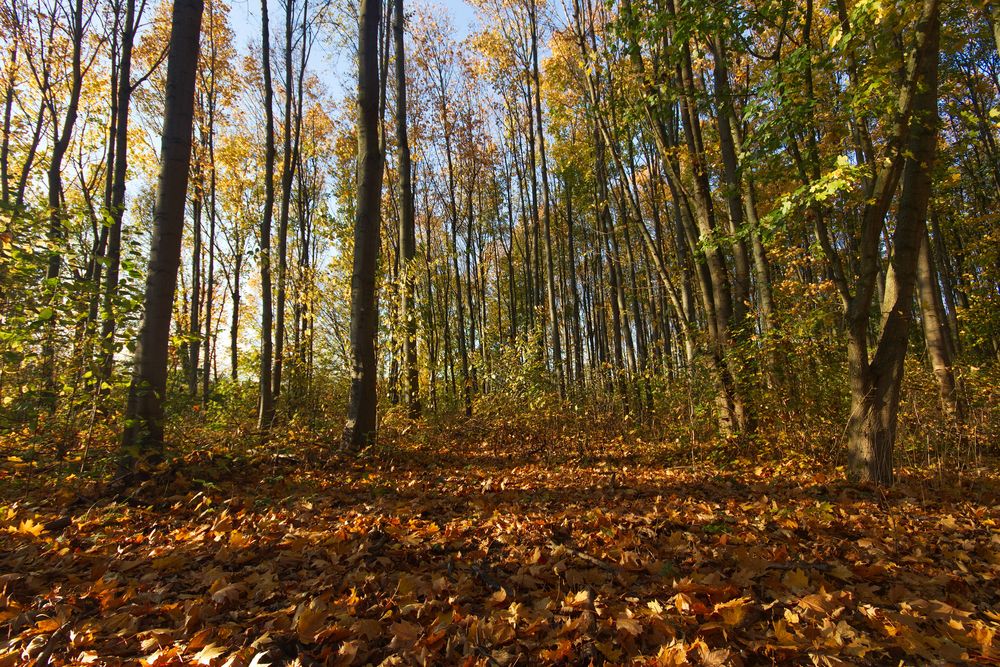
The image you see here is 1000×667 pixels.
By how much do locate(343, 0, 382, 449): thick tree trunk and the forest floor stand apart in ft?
4.92

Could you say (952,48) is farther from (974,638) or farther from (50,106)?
(50,106)

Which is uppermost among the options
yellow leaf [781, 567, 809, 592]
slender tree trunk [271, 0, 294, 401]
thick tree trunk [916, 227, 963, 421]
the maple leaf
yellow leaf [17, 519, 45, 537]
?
slender tree trunk [271, 0, 294, 401]

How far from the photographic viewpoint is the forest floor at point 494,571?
6.64 feet

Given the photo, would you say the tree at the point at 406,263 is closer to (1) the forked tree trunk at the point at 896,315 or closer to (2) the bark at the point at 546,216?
(2) the bark at the point at 546,216

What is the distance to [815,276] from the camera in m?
19.3

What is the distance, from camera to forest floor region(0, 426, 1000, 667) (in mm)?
2025

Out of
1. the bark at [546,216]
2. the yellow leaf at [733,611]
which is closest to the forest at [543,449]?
the yellow leaf at [733,611]

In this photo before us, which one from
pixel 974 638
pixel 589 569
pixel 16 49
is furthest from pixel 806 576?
pixel 16 49

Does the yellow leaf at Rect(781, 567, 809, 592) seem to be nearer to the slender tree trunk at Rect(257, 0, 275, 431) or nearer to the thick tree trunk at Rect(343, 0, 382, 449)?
the thick tree trunk at Rect(343, 0, 382, 449)

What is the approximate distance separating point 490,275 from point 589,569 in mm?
25071

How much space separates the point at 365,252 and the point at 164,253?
249cm

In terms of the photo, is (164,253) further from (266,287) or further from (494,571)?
(266,287)

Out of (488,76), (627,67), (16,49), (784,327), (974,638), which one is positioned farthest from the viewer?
(488,76)

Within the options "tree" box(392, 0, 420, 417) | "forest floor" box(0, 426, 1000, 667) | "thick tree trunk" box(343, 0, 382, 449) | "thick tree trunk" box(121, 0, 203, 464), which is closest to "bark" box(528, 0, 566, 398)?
"tree" box(392, 0, 420, 417)
